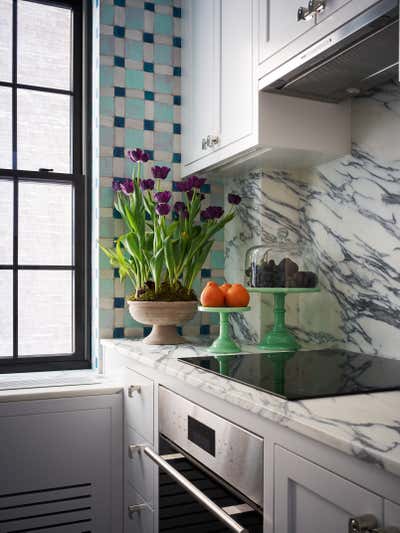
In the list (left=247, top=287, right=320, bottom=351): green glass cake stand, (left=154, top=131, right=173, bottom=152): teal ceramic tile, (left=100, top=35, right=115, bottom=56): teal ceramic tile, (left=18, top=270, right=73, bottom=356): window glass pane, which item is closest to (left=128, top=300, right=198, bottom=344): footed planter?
(left=247, top=287, right=320, bottom=351): green glass cake stand

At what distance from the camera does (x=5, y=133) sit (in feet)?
7.90

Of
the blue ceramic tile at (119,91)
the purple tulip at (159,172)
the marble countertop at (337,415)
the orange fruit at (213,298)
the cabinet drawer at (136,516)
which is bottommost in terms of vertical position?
the cabinet drawer at (136,516)

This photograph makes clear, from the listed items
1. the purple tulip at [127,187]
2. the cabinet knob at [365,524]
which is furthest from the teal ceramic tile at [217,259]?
the cabinet knob at [365,524]

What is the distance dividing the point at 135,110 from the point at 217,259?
75 cm

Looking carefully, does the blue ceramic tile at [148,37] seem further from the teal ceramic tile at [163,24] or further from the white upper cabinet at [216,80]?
the white upper cabinet at [216,80]

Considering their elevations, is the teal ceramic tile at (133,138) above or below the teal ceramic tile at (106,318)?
above

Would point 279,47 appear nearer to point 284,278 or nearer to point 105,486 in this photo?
point 284,278

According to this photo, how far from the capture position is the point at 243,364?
5.24ft

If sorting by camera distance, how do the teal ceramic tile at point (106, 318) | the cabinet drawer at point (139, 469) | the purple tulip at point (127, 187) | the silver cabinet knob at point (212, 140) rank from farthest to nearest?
1. the teal ceramic tile at point (106, 318)
2. the purple tulip at point (127, 187)
3. the silver cabinet knob at point (212, 140)
4. the cabinet drawer at point (139, 469)

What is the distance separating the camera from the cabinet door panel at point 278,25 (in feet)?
5.11

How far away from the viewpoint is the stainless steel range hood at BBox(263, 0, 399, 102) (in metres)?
1.34

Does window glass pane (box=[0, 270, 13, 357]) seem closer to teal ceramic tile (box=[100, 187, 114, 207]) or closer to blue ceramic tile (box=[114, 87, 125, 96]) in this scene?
teal ceramic tile (box=[100, 187, 114, 207])

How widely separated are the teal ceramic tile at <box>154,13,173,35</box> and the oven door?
1751mm

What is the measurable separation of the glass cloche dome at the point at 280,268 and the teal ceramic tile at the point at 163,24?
1.15 m
